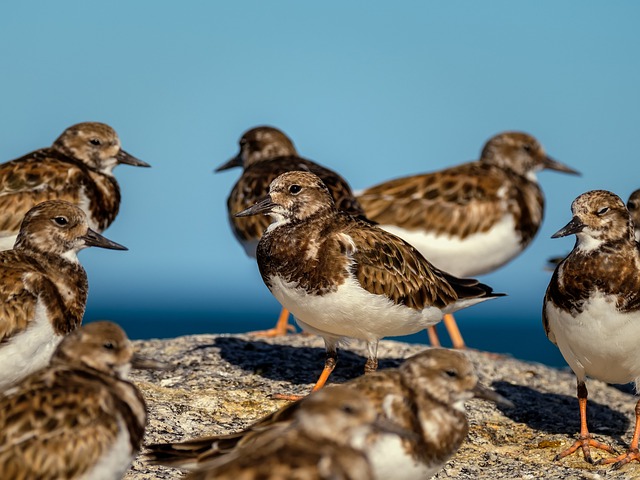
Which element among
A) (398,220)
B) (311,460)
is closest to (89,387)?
(311,460)

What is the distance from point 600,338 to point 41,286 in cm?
396

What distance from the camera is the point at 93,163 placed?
10.9 metres

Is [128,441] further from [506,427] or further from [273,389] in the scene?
[506,427]

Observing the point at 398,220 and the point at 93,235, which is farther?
the point at 398,220

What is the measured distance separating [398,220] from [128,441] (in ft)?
22.2

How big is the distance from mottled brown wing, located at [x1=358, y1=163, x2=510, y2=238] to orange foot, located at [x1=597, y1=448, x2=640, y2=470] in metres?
4.32

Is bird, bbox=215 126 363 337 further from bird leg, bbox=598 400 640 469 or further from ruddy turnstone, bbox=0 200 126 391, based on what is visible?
bird leg, bbox=598 400 640 469

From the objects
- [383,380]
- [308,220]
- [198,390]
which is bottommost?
[198,390]

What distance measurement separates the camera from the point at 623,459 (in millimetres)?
7969

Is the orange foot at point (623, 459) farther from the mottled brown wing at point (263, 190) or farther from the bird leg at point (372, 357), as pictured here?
the mottled brown wing at point (263, 190)

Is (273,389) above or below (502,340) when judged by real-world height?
above

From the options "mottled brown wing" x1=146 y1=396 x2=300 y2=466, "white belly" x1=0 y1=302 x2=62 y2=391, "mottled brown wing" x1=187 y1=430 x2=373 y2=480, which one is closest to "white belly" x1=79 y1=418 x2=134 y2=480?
"mottled brown wing" x1=146 y1=396 x2=300 y2=466

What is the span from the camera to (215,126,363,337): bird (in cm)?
1034

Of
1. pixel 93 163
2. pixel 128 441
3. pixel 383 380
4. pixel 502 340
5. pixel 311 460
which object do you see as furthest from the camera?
pixel 502 340
